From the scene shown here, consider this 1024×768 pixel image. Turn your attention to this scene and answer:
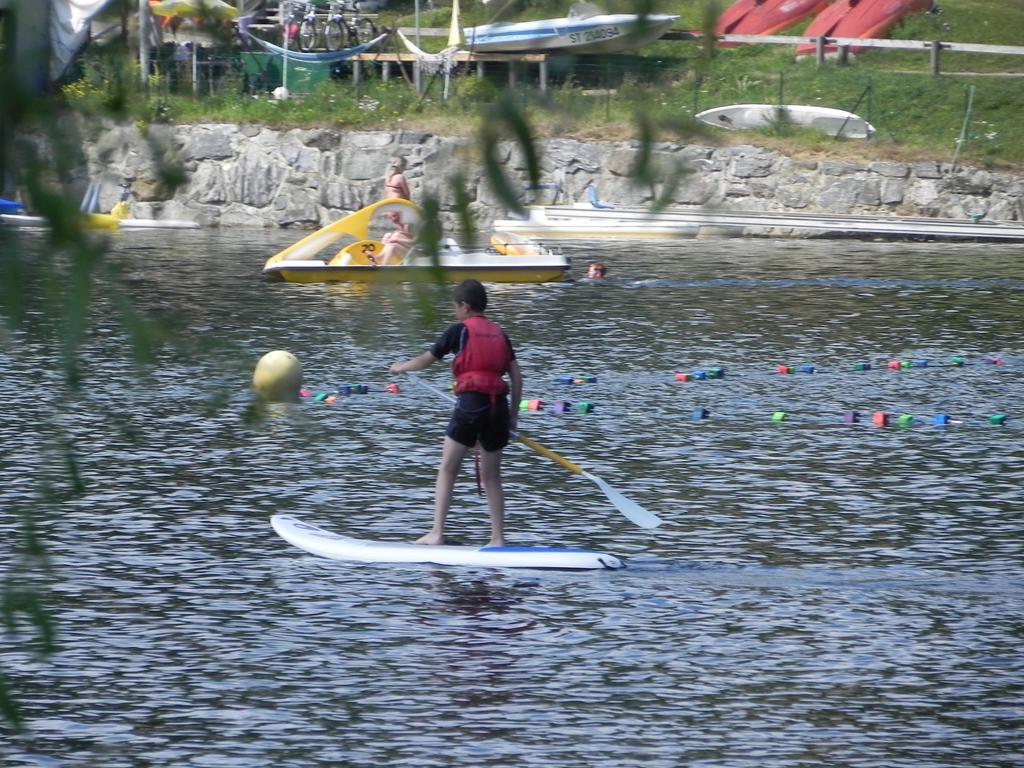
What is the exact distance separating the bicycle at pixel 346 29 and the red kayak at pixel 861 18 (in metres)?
33.9

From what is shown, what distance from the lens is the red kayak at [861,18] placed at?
41188 mm

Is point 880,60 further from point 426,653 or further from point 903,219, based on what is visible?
point 426,653

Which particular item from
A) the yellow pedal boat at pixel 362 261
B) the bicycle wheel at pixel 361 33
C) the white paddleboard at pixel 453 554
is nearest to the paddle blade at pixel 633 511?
the white paddleboard at pixel 453 554

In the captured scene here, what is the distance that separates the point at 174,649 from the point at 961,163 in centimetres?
2869

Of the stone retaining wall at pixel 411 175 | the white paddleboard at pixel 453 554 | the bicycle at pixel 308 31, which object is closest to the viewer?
the bicycle at pixel 308 31

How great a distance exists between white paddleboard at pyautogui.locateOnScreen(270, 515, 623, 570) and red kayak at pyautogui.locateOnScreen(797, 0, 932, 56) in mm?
32357

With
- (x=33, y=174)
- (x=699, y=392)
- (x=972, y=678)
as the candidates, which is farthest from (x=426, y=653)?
(x=699, y=392)

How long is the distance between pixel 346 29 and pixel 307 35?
1.96 ft

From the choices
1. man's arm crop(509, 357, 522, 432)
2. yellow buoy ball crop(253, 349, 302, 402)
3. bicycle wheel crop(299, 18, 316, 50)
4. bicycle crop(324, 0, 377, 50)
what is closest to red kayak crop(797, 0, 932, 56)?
yellow buoy ball crop(253, 349, 302, 402)

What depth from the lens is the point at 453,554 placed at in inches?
394

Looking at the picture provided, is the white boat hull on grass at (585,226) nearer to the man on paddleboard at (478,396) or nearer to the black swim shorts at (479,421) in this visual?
the man on paddleboard at (478,396)

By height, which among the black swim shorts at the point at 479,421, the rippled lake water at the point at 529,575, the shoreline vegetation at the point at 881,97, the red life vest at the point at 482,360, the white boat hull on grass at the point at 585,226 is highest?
the shoreline vegetation at the point at 881,97

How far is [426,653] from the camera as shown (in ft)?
27.4

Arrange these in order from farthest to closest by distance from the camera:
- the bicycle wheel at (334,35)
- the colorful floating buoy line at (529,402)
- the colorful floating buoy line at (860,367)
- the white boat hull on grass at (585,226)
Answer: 1. the white boat hull on grass at (585,226)
2. the colorful floating buoy line at (860,367)
3. the colorful floating buoy line at (529,402)
4. the bicycle wheel at (334,35)
